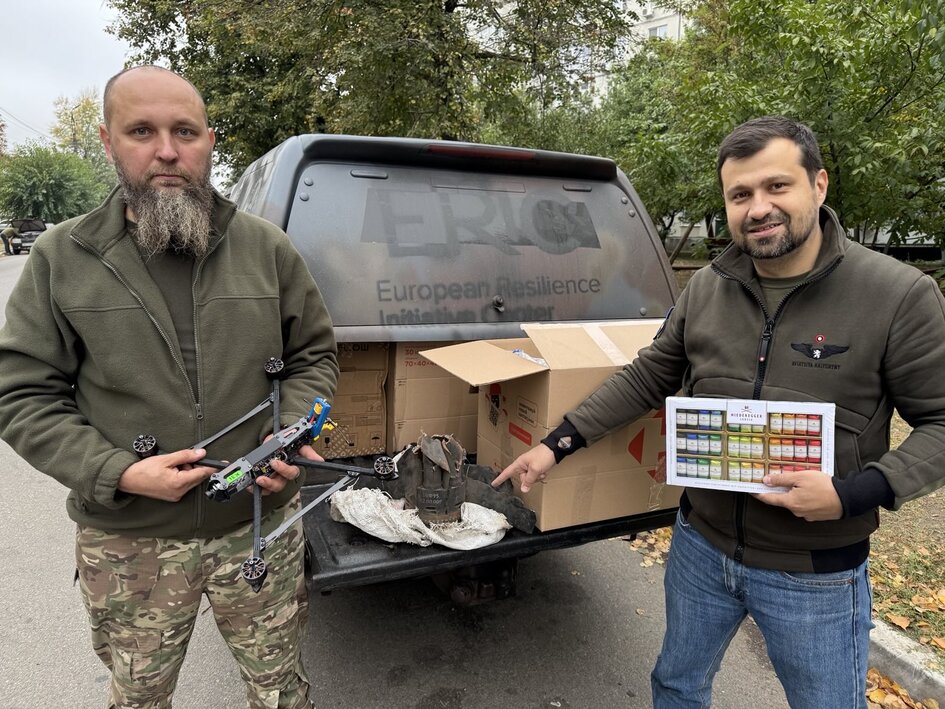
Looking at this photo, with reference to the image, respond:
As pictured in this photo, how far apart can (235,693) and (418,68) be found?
873 cm

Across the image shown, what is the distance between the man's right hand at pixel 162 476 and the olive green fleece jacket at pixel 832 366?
140 centimetres

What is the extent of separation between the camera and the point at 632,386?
211 centimetres

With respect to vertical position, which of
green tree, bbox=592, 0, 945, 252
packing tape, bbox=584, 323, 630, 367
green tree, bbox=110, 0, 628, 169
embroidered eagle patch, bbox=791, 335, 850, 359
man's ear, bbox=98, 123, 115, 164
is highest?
green tree, bbox=110, 0, 628, 169

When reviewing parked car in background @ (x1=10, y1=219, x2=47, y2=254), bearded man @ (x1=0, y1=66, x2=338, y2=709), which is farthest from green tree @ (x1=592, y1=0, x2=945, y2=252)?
parked car in background @ (x1=10, y1=219, x2=47, y2=254)

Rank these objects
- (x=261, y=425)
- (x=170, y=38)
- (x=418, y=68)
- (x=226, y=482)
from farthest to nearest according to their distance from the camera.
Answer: (x=170, y=38), (x=418, y=68), (x=261, y=425), (x=226, y=482)

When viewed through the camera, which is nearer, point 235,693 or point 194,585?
point 194,585

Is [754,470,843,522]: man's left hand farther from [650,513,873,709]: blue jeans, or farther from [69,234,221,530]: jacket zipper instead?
[69,234,221,530]: jacket zipper

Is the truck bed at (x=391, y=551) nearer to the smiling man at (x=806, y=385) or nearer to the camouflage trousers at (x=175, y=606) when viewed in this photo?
the camouflage trousers at (x=175, y=606)

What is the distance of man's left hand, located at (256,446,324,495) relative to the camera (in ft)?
5.58

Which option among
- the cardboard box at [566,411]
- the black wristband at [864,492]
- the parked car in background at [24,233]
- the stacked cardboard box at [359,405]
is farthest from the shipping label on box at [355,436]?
the parked car in background at [24,233]

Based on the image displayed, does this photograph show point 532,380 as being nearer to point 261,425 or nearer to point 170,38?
point 261,425

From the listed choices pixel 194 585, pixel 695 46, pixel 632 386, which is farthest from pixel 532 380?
pixel 695 46

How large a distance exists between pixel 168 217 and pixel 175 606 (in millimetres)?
1075

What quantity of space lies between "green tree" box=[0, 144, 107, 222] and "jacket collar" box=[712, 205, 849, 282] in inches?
1810
